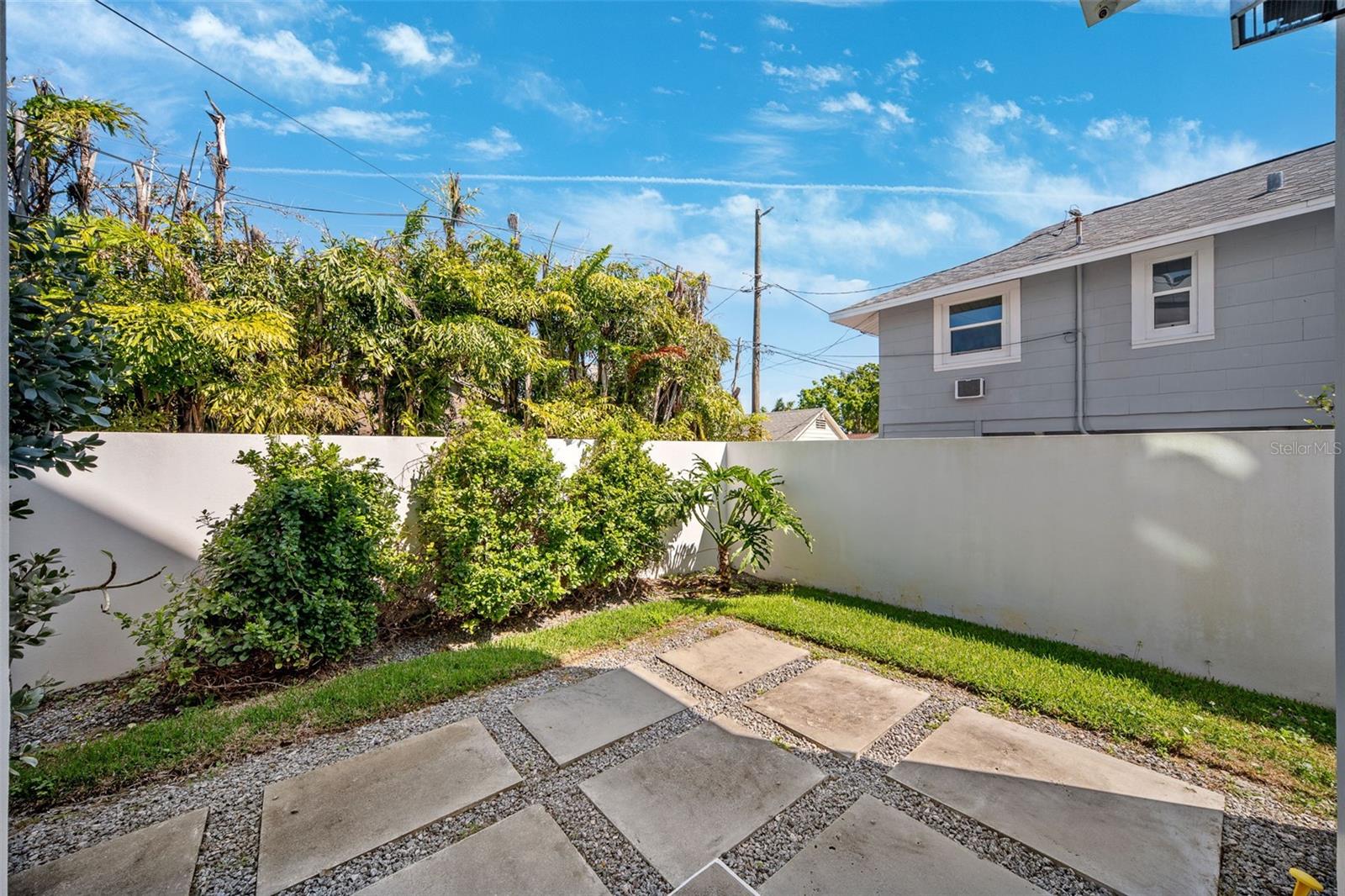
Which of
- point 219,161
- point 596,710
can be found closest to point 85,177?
point 219,161

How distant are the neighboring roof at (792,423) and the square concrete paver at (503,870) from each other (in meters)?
14.3

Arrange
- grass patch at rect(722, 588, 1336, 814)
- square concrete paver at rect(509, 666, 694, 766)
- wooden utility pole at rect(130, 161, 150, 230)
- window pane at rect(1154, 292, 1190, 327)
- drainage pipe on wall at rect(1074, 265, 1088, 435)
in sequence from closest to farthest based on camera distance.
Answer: grass patch at rect(722, 588, 1336, 814)
square concrete paver at rect(509, 666, 694, 766)
wooden utility pole at rect(130, 161, 150, 230)
window pane at rect(1154, 292, 1190, 327)
drainage pipe on wall at rect(1074, 265, 1088, 435)

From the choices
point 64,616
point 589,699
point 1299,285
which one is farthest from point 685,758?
point 1299,285

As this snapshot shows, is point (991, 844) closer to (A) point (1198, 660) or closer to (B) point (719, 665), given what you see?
(B) point (719, 665)

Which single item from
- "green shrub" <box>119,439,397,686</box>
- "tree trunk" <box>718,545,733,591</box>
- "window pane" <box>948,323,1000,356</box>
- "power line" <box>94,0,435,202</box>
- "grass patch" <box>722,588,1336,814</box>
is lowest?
"grass patch" <box>722,588,1336,814</box>

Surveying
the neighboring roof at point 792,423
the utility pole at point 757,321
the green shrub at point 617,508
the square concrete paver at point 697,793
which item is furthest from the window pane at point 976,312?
the neighboring roof at point 792,423

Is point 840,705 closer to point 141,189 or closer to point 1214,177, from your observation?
point 141,189

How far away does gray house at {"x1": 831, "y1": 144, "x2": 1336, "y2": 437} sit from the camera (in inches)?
192

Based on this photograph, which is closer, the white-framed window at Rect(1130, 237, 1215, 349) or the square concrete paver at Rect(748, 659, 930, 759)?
the square concrete paver at Rect(748, 659, 930, 759)

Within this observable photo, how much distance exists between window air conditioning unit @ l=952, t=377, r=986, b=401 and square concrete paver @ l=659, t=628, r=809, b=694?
4.63 m

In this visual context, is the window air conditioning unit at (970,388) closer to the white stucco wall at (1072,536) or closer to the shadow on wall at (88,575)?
the white stucco wall at (1072,536)

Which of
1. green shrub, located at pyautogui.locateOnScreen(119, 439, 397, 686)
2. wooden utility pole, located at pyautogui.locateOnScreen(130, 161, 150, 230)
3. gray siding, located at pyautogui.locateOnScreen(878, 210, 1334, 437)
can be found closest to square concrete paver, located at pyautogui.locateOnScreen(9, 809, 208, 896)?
green shrub, located at pyautogui.locateOnScreen(119, 439, 397, 686)

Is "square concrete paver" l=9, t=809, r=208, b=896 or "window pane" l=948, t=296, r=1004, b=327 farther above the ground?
"window pane" l=948, t=296, r=1004, b=327

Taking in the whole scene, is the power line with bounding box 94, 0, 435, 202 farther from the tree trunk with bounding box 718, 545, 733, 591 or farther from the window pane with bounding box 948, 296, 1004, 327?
the window pane with bounding box 948, 296, 1004, 327
